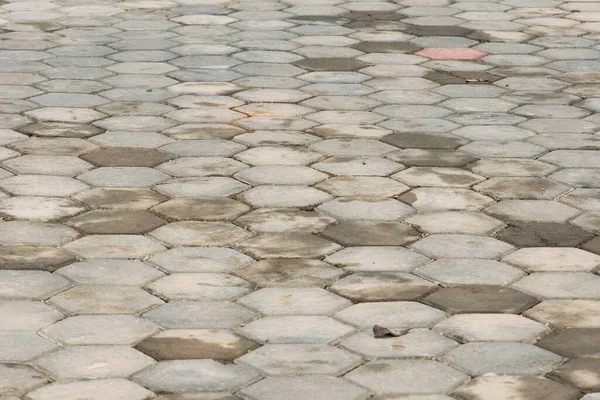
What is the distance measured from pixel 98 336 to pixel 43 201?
3.98 ft

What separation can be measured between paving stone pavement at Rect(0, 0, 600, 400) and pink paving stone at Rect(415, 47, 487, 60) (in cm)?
2

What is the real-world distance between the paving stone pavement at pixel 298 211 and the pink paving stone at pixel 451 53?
2 centimetres

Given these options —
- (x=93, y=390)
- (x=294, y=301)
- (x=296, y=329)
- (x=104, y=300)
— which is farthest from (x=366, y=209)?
(x=93, y=390)

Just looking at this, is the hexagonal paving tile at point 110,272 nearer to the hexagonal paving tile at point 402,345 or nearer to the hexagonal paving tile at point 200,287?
the hexagonal paving tile at point 200,287

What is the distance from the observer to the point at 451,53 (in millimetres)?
7133

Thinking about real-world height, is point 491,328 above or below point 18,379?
below

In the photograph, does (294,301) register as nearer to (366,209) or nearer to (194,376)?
(194,376)

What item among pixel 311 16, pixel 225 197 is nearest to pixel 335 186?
pixel 225 197

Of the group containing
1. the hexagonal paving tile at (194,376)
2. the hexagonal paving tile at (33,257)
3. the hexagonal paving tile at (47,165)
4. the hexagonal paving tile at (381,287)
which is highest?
the hexagonal paving tile at (47,165)

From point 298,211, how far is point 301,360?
4.06 ft

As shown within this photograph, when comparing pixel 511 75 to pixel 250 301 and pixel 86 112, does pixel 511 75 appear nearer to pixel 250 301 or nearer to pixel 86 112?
pixel 86 112

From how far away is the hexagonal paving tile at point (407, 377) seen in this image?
3299 millimetres

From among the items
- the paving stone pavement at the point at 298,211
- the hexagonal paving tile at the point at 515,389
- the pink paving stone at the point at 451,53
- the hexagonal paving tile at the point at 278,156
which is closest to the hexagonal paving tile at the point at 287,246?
the paving stone pavement at the point at 298,211

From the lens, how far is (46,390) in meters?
3.25
